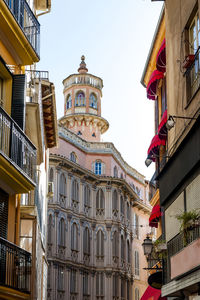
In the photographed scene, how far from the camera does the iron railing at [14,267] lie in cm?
1409

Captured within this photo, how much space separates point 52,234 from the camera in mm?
43188

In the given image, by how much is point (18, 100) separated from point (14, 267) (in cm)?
431

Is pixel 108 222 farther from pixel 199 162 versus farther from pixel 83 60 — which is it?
pixel 199 162

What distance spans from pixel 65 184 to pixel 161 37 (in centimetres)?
2508

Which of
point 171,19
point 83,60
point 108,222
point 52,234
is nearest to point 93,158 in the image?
point 108,222

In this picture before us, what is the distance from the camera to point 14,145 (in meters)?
14.8

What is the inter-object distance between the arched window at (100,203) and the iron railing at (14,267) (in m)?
34.2

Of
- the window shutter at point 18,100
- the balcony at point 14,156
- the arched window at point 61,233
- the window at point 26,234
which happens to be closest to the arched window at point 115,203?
the arched window at point 61,233

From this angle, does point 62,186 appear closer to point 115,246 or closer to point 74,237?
point 74,237

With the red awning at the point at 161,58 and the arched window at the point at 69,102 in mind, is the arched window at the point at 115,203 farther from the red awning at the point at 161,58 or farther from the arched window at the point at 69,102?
the red awning at the point at 161,58

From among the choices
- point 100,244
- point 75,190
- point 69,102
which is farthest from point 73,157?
point 69,102

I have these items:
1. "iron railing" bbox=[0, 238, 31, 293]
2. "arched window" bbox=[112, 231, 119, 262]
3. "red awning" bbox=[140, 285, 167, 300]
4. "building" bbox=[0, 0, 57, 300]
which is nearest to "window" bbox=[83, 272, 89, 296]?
"arched window" bbox=[112, 231, 119, 262]

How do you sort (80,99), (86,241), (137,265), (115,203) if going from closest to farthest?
(86,241) < (115,203) < (137,265) < (80,99)

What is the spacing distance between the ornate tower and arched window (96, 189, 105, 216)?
7784 millimetres
